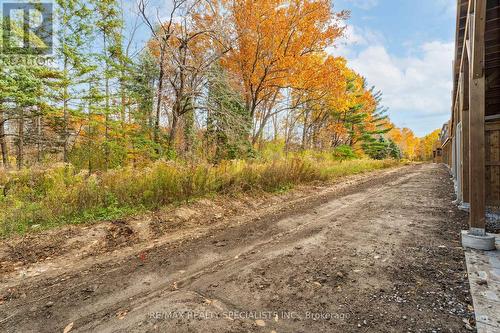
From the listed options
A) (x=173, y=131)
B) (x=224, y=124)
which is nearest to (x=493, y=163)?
(x=224, y=124)

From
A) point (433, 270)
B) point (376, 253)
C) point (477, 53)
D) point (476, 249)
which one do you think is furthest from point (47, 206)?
point (477, 53)

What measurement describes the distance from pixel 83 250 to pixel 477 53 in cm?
635

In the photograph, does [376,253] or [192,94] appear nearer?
[376,253]

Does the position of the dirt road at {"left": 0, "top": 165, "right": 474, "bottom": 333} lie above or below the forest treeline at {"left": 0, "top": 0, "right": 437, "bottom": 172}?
below

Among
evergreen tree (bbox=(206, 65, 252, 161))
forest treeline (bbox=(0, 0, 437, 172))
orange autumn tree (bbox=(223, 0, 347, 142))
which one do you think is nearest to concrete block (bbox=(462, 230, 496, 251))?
forest treeline (bbox=(0, 0, 437, 172))

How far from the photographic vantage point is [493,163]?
533 centimetres

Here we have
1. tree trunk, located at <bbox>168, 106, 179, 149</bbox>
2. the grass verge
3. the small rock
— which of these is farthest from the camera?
tree trunk, located at <bbox>168, 106, 179, 149</bbox>

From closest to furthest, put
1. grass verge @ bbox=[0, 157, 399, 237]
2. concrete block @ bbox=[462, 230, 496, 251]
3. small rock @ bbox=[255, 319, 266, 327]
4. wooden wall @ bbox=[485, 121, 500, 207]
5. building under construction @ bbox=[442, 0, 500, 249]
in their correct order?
small rock @ bbox=[255, 319, 266, 327], concrete block @ bbox=[462, 230, 496, 251], building under construction @ bbox=[442, 0, 500, 249], grass verge @ bbox=[0, 157, 399, 237], wooden wall @ bbox=[485, 121, 500, 207]

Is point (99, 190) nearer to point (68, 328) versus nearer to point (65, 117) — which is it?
point (68, 328)

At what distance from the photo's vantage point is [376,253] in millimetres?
3312

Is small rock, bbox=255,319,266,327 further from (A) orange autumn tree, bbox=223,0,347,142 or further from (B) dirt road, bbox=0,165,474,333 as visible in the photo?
(A) orange autumn tree, bbox=223,0,347,142

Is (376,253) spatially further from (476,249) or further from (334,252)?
(476,249)

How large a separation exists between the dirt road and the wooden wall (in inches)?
49.7

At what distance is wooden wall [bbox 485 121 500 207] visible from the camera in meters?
5.34
